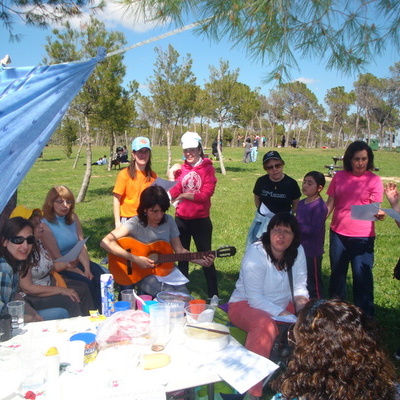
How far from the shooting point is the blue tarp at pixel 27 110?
1959 millimetres

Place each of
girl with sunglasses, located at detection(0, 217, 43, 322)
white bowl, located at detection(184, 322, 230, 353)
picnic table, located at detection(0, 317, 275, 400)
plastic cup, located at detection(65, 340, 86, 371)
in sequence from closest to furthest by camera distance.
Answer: picnic table, located at detection(0, 317, 275, 400) < plastic cup, located at detection(65, 340, 86, 371) < white bowl, located at detection(184, 322, 230, 353) < girl with sunglasses, located at detection(0, 217, 43, 322)

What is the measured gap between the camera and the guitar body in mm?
3316

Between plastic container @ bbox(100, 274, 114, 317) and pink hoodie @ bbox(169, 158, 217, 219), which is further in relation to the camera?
pink hoodie @ bbox(169, 158, 217, 219)

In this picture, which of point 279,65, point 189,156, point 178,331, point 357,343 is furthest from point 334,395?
point 189,156

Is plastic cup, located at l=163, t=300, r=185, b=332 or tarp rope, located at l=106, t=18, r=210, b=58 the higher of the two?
tarp rope, located at l=106, t=18, r=210, b=58

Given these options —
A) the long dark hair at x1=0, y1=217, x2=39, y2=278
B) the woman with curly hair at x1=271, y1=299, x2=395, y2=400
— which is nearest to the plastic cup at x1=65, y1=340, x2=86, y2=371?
the woman with curly hair at x1=271, y1=299, x2=395, y2=400

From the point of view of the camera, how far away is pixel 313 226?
3.71 m

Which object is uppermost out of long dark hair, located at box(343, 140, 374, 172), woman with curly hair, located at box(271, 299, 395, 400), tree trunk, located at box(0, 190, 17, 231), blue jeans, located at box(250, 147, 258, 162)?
blue jeans, located at box(250, 147, 258, 162)

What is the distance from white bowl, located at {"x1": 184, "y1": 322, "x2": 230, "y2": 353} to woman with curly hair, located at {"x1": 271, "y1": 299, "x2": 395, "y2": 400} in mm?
578

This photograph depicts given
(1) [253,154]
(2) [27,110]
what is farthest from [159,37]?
(1) [253,154]

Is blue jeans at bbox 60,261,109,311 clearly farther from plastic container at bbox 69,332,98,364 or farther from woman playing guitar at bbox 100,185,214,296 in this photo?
plastic container at bbox 69,332,98,364

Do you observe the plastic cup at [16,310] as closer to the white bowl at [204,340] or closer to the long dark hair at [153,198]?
the white bowl at [204,340]

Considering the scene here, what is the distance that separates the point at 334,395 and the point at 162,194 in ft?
7.45

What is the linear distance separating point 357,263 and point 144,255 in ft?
6.06
